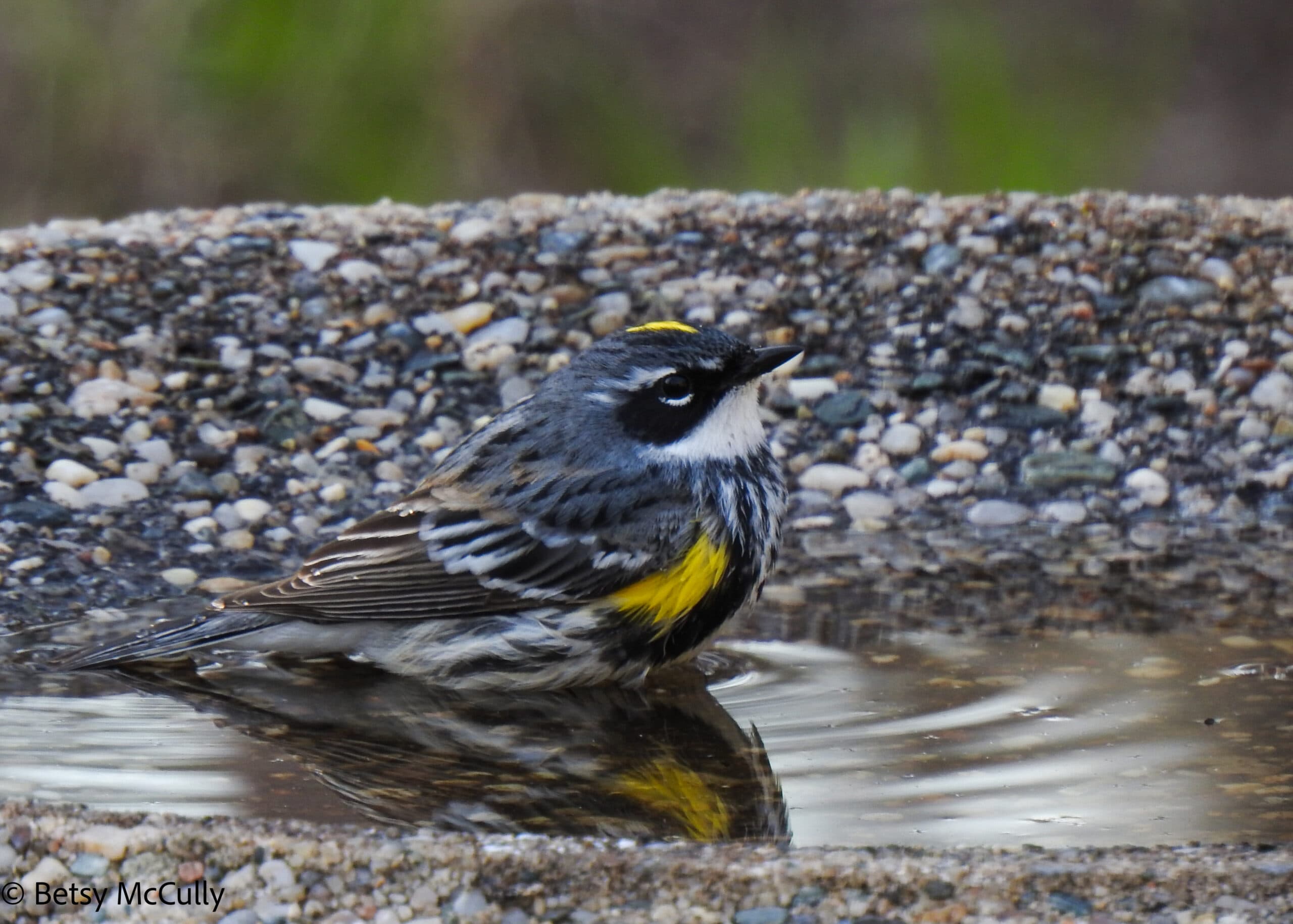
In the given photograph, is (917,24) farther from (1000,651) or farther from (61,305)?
(1000,651)

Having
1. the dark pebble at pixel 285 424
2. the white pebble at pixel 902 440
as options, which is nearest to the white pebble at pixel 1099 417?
the white pebble at pixel 902 440

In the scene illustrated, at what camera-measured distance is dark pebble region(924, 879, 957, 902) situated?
297 cm

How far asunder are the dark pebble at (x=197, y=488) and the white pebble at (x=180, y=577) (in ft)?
1.24

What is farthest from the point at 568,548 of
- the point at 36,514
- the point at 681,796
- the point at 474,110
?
the point at 474,110

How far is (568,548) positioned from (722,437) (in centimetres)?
50

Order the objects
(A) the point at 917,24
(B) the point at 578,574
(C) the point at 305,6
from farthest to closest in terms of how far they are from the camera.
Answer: (A) the point at 917,24, (C) the point at 305,6, (B) the point at 578,574

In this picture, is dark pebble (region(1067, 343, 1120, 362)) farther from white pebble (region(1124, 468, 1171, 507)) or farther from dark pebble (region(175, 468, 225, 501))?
dark pebble (region(175, 468, 225, 501))

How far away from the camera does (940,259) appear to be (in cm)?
640

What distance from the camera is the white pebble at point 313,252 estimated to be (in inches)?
251

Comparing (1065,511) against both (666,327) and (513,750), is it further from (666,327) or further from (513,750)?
(513,750)

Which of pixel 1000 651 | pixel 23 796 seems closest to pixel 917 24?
pixel 1000 651

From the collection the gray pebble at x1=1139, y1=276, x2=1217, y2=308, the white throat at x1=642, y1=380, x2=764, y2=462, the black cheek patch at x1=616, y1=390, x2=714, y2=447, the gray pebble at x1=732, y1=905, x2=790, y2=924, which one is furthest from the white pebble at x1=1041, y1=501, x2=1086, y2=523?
the gray pebble at x1=732, y1=905, x2=790, y2=924

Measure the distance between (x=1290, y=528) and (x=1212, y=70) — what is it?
8972mm

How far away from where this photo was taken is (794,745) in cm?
384
